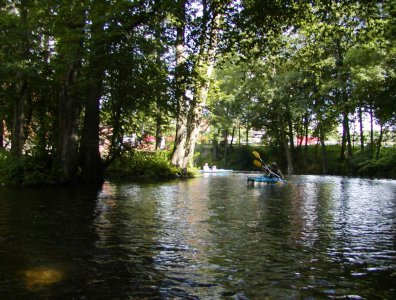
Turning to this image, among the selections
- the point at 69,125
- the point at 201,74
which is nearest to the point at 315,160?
the point at 201,74

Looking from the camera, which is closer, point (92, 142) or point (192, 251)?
point (192, 251)

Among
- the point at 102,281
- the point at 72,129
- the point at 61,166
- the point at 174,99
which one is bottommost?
the point at 102,281

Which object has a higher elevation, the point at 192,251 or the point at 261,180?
the point at 261,180

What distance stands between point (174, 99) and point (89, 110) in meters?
3.69

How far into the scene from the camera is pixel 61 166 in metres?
17.2

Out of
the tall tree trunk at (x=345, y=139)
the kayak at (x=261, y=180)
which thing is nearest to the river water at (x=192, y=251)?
the kayak at (x=261, y=180)

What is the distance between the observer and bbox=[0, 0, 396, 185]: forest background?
12.1 metres

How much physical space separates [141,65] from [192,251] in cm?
1135

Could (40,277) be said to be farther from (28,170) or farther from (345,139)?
(345,139)

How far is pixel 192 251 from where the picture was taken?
6723mm

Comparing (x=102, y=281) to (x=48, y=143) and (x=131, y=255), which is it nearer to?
(x=131, y=255)

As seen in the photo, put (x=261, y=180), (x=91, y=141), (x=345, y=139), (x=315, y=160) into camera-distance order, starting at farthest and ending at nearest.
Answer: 1. (x=315, y=160)
2. (x=345, y=139)
3. (x=261, y=180)
4. (x=91, y=141)

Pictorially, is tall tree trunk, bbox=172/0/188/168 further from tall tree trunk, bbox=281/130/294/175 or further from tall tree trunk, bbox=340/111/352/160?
tall tree trunk, bbox=281/130/294/175

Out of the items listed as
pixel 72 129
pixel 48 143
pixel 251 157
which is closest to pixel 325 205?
pixel 72 129
